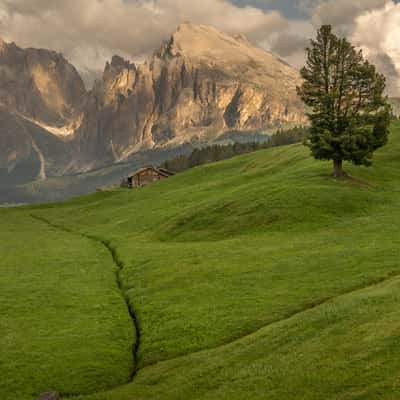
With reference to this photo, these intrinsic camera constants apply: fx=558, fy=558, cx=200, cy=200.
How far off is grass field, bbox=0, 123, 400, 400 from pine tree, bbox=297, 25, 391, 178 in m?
6.11

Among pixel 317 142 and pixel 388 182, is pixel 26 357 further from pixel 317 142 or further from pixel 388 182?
pixel 388 182

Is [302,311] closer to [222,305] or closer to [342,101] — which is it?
[222,305]

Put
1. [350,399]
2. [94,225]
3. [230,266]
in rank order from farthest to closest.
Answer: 1. [94,225]
2. [230,266]
3. [350,399]

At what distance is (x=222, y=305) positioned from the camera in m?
31.4

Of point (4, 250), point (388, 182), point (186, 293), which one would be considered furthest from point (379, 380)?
point (388, 182)

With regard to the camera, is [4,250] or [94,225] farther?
[94,225]

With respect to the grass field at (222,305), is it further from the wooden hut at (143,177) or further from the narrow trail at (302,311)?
the wooden hut at (143,177)

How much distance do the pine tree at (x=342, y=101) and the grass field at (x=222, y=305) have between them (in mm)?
6109

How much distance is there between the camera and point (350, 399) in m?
16.7

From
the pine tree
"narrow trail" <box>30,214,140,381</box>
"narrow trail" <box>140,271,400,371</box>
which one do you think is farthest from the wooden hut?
"narrow trail" <box>140,271,400,371</box>

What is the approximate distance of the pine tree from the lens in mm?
72188

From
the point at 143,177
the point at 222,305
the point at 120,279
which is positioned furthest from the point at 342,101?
the point at 143,177

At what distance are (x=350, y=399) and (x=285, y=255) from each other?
25.6m

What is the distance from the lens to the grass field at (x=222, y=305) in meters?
20.5
